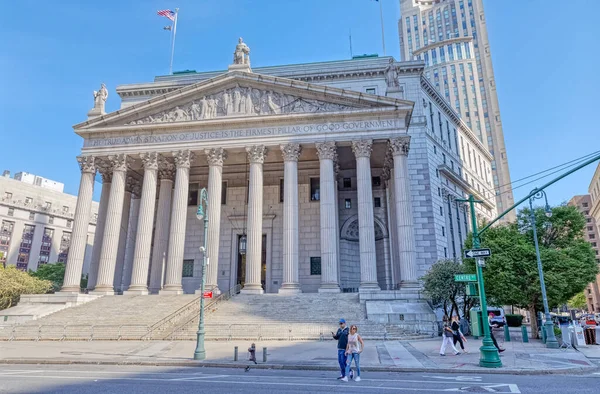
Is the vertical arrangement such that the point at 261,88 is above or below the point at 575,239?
above

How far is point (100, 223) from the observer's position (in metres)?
35.9

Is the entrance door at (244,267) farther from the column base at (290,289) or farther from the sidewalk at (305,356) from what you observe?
the sidewalk at (305,356)

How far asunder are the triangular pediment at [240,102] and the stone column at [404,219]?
133 inches

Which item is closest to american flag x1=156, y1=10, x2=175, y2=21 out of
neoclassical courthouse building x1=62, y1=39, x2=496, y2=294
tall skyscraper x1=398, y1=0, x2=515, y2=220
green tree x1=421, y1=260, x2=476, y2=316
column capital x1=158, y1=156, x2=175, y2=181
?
neoclassical courthouse building x1=62, y1=39, x2=496, y2=294

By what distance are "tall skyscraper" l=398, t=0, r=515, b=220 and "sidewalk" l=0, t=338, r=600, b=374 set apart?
77.3m

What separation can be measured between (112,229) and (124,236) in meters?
6.06

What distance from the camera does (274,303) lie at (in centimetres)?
2761

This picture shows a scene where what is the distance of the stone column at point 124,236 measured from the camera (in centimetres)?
3741

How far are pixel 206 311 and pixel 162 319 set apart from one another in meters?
2.97

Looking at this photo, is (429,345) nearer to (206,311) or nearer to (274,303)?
(274,303)

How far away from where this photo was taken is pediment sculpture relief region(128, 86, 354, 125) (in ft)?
109

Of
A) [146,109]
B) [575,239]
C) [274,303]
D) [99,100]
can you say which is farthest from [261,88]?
[575,239]

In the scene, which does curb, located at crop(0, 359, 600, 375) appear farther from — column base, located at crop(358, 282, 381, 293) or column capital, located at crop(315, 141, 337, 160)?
column capital, located at crop(315, 141, 337, 160)

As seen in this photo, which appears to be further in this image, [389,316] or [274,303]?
[274,303]
